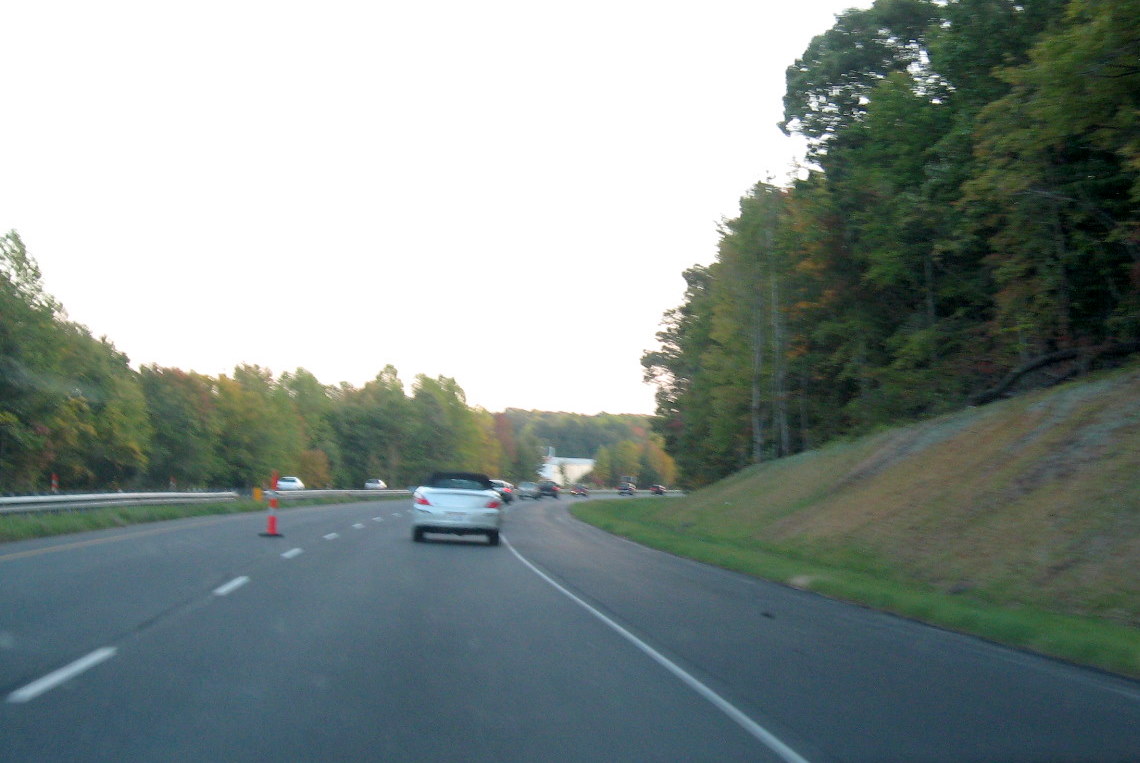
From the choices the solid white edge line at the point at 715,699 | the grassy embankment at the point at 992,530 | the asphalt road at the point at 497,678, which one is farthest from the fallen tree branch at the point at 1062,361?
the solid white edge line at the point at 715,699

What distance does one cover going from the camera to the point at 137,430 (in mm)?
70688

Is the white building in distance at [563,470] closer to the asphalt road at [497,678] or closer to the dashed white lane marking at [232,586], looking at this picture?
the dashed white lane marking at [232,586]

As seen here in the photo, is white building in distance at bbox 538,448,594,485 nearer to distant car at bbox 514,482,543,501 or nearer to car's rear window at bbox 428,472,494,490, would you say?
distant car at bbox 514,482,543,501

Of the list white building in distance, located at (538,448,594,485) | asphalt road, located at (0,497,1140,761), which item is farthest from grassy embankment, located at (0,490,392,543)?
white building in distance, located at (538,448,594,485)

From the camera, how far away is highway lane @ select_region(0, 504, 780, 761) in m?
6.00

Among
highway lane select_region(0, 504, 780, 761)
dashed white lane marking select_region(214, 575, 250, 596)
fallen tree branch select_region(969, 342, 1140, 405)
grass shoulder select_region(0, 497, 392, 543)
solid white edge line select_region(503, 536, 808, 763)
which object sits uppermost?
fallen tree branch select_region(969, 342, 1140, 405)

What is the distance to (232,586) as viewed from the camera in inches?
524

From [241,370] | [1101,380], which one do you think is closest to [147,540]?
[1101,380]

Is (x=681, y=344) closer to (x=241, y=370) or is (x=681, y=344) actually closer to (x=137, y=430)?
(x=137, y=430)

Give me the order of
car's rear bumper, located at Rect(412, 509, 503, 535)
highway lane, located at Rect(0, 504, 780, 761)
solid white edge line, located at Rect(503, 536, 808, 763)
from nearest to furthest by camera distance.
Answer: highway lane, located at Rect(0, 504, 780, 761) → solid white edge line, located at Rect(503, 536, 808, 763) → car's rear bumper, located at Rect(412, 509, 503, 535)

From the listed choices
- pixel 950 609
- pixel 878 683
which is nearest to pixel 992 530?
pixel 950 609

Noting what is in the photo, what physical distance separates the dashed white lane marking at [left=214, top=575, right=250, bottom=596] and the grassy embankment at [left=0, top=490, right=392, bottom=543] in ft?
26.1

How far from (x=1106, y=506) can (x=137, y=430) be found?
220ft

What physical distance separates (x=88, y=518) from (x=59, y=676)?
18.9m
